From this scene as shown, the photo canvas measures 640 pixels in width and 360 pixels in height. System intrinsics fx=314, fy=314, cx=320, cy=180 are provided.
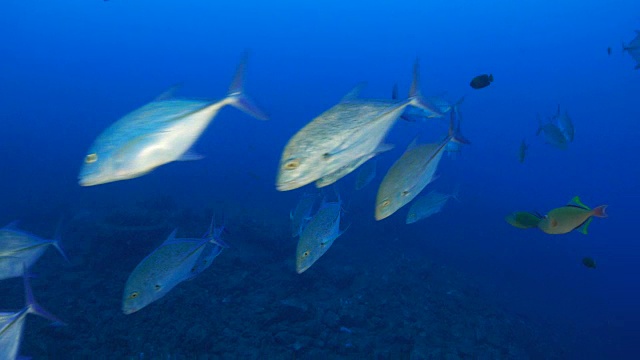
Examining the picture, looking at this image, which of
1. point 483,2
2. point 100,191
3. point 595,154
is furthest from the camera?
point 483,2

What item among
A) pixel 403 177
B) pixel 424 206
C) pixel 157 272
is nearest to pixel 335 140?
pixel 403 177

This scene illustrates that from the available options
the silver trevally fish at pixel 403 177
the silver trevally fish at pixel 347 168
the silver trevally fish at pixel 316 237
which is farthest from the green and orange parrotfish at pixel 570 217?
the silver trevally fish at pixel 316 237

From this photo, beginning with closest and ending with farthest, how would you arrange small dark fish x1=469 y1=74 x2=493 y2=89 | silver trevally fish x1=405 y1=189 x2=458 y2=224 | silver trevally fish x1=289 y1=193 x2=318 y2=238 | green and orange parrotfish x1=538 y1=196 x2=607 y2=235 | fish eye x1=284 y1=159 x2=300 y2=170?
fish eye x1=284 y1=159 x2=300 y2=170, green and orange parrotfish x1=538 y1=196 x2=607 y2=235, silver trevally fish x1=289 y1=193 x2=318 y2=238, silver trevally fish x1=405 y1=189 x2=458 y2=224, small dark fish x1=469 y1=74 x2=493 y2=89

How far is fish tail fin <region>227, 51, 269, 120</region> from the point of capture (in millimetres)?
1907

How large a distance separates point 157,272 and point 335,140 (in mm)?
1930

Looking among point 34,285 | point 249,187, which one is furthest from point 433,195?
point 249,187

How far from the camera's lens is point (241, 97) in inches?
77.6

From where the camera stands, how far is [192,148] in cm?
198

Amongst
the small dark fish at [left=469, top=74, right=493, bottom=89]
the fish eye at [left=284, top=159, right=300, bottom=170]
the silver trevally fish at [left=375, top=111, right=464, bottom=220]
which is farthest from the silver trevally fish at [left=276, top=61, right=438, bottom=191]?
the small dark fish at [left=469, top=74, right=493, bottom=89]

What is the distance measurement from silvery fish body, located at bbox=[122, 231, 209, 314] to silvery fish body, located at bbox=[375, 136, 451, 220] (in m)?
1.62

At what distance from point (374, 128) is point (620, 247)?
33.4 m

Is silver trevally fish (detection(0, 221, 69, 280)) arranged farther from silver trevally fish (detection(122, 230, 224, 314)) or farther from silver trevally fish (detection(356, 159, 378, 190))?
silver trevally fish (detection(356, 159, 378, 190))

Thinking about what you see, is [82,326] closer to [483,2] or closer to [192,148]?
[192,148]

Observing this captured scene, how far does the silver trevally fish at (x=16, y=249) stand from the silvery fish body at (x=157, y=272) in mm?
921
